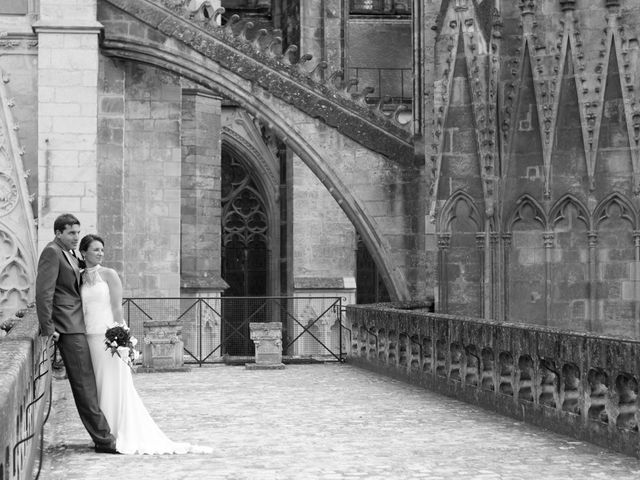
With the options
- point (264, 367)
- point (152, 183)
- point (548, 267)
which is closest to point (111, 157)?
point (152, 183)

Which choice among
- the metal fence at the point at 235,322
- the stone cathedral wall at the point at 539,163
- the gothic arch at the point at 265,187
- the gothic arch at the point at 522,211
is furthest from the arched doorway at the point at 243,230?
the gothic arch at the point at 522,211

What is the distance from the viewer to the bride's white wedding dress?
8.76 m

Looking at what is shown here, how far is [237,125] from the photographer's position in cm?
2745

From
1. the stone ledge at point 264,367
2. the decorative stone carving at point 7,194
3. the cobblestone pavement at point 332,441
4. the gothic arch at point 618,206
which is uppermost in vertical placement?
the decorative stone carving at point 7,194

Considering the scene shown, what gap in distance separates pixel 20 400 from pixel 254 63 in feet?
43.1

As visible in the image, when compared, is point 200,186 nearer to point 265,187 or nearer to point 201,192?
point 201,192

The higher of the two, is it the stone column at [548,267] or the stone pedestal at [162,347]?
the stone column at [548,267]

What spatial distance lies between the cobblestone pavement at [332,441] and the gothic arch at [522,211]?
3274 millimetres

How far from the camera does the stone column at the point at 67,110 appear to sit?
1858 centimetres

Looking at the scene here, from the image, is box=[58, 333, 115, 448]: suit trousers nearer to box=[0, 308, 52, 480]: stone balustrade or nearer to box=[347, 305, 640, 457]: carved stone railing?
box=[0, 308, 52, 480]: stone balustrade

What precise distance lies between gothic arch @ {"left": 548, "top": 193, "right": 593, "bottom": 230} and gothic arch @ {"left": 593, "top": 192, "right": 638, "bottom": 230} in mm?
95

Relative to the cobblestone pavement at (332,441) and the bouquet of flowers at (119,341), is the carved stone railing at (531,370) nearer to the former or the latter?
the cobblestone pavement at (332,441)

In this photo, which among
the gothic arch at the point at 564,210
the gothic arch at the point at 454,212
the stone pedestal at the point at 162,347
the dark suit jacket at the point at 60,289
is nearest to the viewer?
the dark suit jacket at the point at 60,289

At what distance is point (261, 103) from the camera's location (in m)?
19.1
